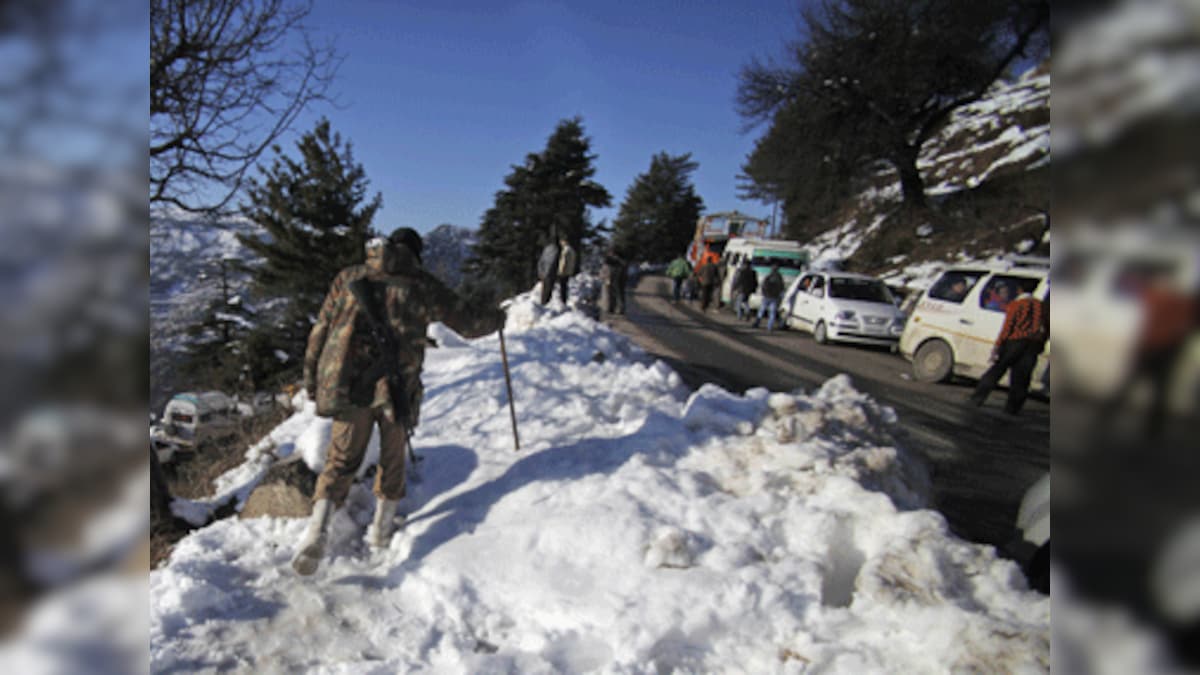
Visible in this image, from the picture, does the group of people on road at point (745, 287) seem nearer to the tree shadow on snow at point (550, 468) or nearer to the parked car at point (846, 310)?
the parked car at point (846, 310)

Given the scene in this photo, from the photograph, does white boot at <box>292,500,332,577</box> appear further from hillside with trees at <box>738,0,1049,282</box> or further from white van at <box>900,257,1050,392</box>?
hillside with trees at <box>738,0,1049,282</box>

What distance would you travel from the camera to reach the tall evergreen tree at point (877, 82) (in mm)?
24219

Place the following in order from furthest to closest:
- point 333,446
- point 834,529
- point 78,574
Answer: point 333,446, point 834,529, point 78,574

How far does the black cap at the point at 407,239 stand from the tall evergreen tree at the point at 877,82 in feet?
82.4

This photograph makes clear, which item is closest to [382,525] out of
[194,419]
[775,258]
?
[194,419]

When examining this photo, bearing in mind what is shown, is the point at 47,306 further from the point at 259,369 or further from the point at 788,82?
the point at 788,82

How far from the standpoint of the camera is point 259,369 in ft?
76.9

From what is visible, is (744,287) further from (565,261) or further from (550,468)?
(550,468)

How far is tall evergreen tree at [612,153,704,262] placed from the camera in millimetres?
56094

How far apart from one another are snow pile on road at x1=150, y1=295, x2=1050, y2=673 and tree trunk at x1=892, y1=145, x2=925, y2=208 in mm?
25859

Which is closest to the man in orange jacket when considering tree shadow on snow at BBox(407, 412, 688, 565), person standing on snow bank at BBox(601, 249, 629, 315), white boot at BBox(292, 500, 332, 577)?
tree shadow on snow at BBox(407, 412, 688, 565)

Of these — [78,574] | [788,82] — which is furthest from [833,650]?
[788,82]

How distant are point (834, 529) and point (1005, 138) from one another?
119ft

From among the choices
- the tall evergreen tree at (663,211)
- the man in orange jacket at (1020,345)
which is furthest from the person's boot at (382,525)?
the tall evergreen tree at (663,211)
